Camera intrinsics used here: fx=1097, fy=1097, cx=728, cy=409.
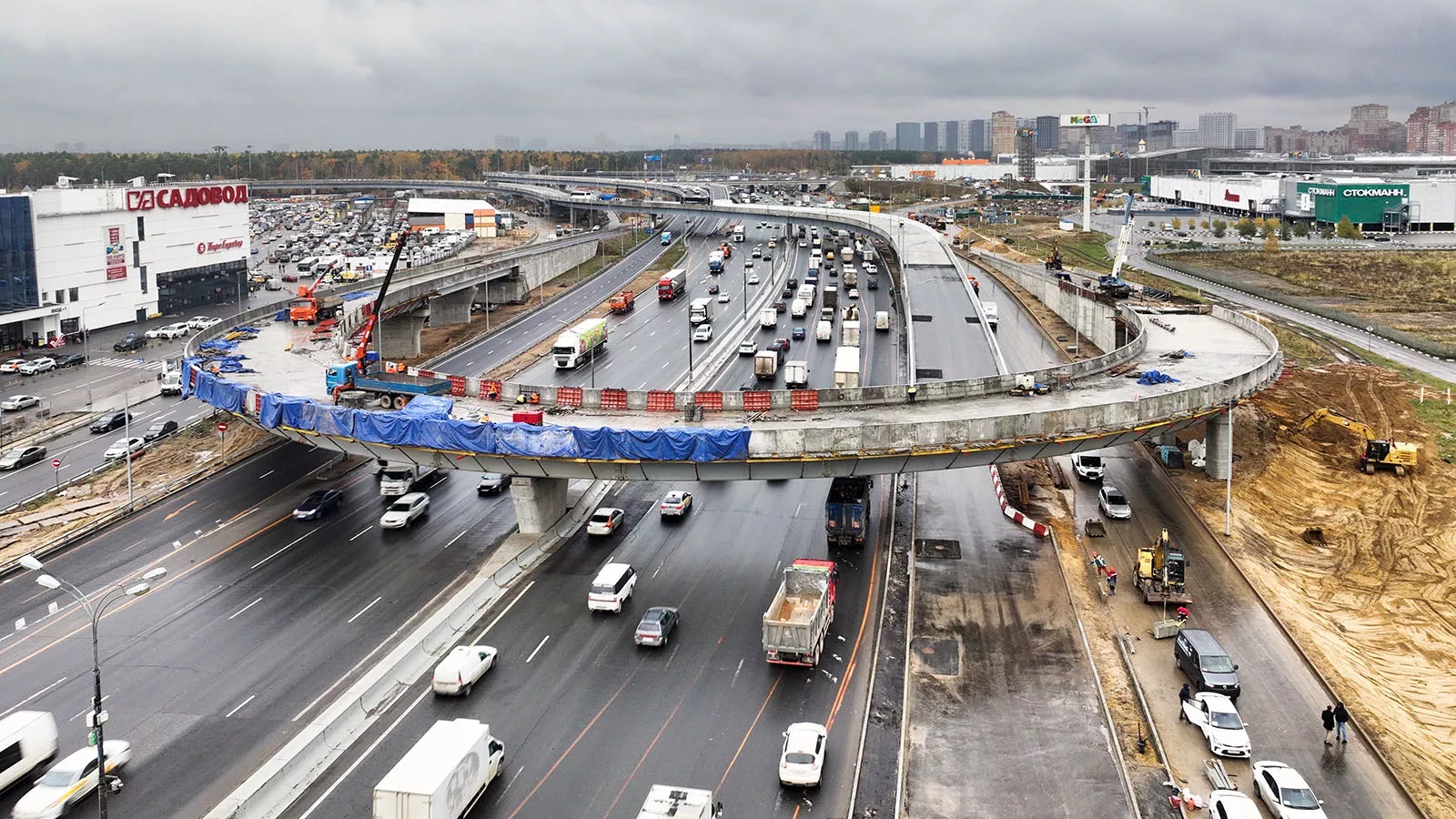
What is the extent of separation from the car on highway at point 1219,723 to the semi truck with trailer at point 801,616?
1068 centimetres

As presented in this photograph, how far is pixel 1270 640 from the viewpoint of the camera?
35688 mm

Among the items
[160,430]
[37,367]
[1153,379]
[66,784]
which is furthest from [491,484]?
[37,367]

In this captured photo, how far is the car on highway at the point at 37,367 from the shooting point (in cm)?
7950

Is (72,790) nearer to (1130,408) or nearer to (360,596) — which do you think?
(360,596)

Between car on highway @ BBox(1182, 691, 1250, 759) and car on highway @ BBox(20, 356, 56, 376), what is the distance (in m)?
80.7

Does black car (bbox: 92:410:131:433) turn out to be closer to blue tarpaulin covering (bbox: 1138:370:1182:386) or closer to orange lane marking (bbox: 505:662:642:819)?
orange lane marking (bbox: 505:662:642:819)

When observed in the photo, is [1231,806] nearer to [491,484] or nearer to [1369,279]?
[491,484]

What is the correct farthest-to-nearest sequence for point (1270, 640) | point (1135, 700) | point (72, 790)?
point (1270, 640) → point (1135, 700) → point (72, 790)

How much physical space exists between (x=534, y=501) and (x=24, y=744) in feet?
65.0

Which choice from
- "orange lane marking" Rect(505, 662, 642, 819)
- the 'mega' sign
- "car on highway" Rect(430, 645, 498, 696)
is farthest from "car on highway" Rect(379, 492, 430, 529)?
the 'mega' sign

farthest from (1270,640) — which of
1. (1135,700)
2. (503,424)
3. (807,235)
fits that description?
(807,235)

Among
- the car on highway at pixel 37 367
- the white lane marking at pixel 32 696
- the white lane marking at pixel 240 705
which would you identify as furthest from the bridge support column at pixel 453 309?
the white lane marking at pixel 240 705

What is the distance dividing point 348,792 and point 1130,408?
30534 millimetres

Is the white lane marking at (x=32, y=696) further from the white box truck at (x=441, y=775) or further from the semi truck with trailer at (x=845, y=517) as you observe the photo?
the semi truck with trailer at (x=845, y=517)
